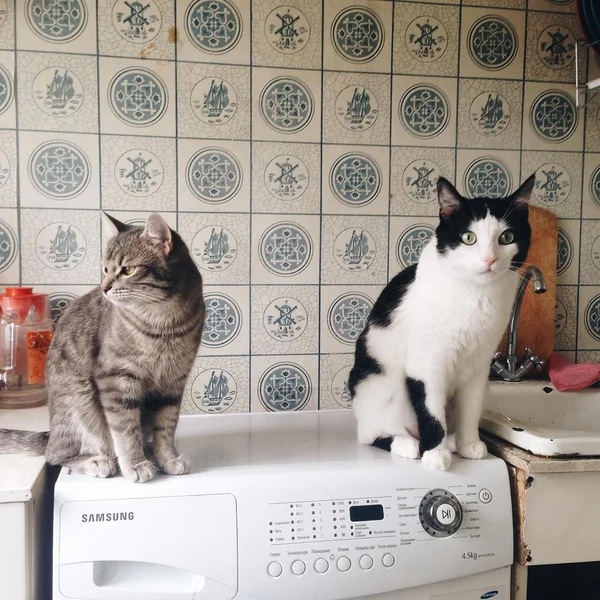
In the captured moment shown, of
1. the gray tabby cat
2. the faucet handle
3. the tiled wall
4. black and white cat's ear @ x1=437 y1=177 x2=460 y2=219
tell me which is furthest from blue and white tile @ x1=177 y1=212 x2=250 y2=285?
the faucet handle

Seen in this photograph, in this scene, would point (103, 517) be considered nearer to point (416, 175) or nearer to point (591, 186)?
point (416, 175)

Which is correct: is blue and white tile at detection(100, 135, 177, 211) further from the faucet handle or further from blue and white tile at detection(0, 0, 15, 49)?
the faucet handle

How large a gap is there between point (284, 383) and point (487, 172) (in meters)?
0.78

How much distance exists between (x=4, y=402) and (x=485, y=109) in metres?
1.40

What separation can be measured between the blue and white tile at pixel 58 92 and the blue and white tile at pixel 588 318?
137cm

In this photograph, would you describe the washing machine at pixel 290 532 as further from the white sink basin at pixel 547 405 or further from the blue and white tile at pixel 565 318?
the blue and white tile at pixel 565 318

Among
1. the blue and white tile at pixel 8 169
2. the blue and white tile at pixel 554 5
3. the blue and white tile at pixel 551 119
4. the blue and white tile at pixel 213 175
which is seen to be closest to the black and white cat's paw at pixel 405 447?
the blue and white tile at pixel 213 175

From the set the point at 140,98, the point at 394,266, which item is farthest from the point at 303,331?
the point at 140,98

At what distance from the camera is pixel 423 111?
59.3 inches

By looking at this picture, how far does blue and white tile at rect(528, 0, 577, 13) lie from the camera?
5.04 ft

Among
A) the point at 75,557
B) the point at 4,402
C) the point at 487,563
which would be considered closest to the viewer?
the point at 75,557

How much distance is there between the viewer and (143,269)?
0.93m

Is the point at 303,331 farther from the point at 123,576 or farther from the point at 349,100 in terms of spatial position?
the point at 123,576

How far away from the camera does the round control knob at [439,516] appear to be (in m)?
0.96
